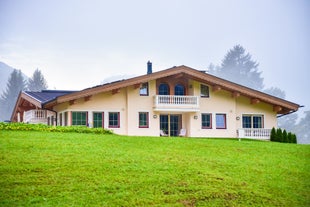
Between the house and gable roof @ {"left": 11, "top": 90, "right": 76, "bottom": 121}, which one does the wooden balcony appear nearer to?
the house

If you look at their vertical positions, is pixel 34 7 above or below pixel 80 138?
above

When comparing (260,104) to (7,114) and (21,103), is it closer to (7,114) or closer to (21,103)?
(21,103)

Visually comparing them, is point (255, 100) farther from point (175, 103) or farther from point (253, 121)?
point (175, 103)

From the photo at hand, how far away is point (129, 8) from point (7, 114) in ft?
187

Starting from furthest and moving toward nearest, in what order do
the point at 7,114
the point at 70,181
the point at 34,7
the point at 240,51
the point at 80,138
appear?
1. the point at 240,51
2. the point at 7,114
3. the point at 34,7
4. the point at 80,138
5. the point at 70,181

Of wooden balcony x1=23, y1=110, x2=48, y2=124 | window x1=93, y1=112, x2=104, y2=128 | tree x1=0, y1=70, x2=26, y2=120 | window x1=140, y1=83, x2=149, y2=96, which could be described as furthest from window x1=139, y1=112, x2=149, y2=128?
tree x1=0, y1=70, x2=26, y2=120

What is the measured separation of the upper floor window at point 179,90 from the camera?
100ft

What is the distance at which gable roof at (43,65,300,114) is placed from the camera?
1057 inches

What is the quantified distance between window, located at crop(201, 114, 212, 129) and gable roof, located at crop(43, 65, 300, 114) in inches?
79.6

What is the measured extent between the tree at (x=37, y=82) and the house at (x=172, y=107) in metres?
54.1

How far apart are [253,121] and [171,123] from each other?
5.58 meters

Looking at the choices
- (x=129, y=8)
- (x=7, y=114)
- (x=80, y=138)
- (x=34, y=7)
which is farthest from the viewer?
(x=7, y=114)

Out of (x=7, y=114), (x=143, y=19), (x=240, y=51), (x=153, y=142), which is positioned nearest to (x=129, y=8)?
(x=143, y=19)

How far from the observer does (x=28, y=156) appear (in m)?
14.5
